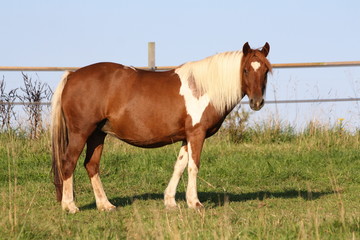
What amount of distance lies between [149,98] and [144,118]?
23 cm

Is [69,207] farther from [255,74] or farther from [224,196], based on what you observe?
[255,74]

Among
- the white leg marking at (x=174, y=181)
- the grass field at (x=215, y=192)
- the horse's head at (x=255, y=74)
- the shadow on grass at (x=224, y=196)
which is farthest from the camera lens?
the shadow on grass at (x=224, y=196)

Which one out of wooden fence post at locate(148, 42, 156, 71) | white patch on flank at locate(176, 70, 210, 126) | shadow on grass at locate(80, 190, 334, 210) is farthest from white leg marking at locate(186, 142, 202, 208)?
wooden fence post at locate(148, 42, 156, 71)

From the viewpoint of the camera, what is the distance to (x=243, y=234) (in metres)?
4.90

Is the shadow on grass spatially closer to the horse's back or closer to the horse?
the horse

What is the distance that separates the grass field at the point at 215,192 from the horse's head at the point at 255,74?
3.81 feet

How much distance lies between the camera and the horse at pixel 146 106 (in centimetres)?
682

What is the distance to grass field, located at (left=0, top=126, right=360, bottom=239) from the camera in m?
5.09

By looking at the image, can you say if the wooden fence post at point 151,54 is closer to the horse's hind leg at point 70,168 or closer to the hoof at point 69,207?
the horse's hind leg at point 70,168

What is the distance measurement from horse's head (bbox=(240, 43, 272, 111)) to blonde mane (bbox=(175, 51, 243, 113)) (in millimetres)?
101

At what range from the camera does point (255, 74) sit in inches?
266

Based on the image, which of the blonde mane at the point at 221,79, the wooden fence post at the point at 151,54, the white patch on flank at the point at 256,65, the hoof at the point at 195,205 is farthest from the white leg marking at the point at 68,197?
the wooden fence post at the point at 151,54

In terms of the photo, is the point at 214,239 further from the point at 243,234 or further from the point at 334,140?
the point at 334,140

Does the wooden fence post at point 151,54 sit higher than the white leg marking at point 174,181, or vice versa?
the wooden fence post at point 151,54
